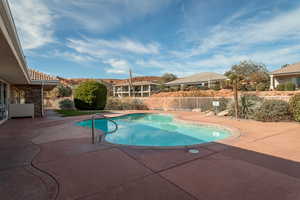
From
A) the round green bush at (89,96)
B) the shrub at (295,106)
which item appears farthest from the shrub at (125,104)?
the shrub at (295,106)

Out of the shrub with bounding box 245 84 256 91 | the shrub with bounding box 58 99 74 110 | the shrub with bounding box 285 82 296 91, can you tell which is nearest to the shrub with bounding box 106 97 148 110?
the shrub with bounding box 58 99 74 110

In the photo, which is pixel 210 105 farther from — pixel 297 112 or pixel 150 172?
pixel 150 172

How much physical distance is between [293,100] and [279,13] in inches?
229

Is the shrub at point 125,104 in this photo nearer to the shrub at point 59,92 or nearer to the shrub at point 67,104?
the shrub at point 67,104

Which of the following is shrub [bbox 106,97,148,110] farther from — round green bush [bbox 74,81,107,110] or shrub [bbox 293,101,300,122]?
shrub [bbox 293,101,300,122]

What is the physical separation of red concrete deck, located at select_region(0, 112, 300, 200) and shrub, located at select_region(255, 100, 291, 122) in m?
4.47

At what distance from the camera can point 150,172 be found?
2.83 metres

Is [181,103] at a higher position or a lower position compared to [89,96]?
lower

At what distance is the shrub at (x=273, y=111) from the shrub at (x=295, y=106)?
0.77ft

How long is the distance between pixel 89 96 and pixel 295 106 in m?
16.1

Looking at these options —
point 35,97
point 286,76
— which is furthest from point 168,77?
point 35,97

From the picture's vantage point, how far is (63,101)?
59.8 feet

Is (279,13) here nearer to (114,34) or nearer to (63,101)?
(114,34)

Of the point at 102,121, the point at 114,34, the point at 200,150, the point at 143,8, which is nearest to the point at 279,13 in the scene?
the point at 143,8
